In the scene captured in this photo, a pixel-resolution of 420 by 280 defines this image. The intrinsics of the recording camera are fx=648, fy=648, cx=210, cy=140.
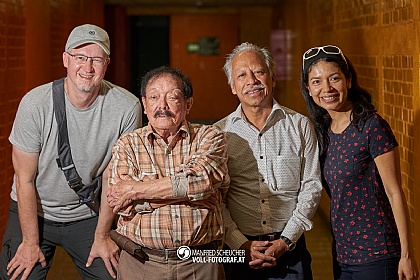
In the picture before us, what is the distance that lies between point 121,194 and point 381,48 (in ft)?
4.95

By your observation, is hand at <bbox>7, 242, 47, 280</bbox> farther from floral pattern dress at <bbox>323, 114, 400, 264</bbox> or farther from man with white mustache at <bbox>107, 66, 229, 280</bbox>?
floral pattern dress at <bbox>323, 114, 400, 264</bbox>

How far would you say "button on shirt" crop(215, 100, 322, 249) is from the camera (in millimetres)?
1996

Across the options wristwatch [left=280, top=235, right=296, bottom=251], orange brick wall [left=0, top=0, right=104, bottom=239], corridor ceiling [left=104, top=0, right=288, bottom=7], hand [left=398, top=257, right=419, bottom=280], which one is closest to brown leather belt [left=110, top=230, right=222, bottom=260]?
wristwatch [left=280, top=235, right=296, bottom=251]

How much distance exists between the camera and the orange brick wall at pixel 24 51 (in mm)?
2855

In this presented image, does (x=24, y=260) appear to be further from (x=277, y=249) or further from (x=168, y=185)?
(x=277, y=249)

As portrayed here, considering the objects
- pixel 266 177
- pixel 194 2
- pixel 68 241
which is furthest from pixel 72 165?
pixel 194 2

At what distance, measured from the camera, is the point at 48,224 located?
2.18 m

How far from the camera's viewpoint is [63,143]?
2.07 metres

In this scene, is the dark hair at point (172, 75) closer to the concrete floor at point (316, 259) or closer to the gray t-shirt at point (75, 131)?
the gray t-shirt at point (75, 131)

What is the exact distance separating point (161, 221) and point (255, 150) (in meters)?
0.39

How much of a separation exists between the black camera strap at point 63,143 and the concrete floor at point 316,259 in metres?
0.92

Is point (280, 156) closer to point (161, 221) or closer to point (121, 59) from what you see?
point (161, 221)

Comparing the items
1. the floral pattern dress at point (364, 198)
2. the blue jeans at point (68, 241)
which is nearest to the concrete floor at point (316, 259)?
the blue jeans at point (68, 241)

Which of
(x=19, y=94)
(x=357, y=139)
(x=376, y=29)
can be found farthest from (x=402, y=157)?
(x=19, y=94)
